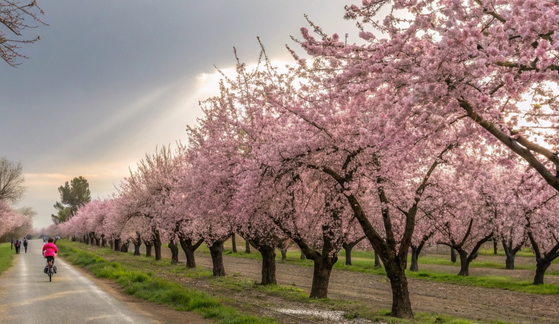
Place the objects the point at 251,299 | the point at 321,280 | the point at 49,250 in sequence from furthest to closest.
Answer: the point at 49,250
the point at 321,280
the point at 251,299

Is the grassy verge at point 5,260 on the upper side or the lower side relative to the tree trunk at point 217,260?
lower

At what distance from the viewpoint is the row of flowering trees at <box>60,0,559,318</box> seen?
8938 mm

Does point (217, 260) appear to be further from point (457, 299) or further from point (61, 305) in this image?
point (61, 305)

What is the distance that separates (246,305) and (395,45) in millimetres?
11752

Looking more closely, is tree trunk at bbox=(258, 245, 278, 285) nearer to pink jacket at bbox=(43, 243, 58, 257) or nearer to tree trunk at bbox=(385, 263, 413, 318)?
tree trunk at bbox=(385, 263, 413, 318)

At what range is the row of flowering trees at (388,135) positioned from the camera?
29.3 ft

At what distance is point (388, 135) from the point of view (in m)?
10.6

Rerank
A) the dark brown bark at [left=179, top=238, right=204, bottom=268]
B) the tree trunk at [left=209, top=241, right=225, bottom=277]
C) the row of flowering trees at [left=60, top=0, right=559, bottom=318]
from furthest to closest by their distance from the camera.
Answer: the dark brown bark at [left=179, top=238, right=204, bottom=268] → the tree trunk at [left=209, top=241, right=225, bottom=277] → the row of flowering trees at [left=60, top=0, right=559, bottom=318]

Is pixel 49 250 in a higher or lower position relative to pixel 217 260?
higher

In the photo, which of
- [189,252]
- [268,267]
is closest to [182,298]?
[268,267]

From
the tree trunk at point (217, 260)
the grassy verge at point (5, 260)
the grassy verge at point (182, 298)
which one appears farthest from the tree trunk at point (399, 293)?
the grassy verge at point (5, 260)

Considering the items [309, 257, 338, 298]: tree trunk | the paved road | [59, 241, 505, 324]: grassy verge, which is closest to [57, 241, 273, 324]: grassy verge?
[59, 241, 505, 324]: grassy verge

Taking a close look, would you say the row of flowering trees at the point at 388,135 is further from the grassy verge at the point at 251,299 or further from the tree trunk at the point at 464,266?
the tree trunk at the point at 464,266

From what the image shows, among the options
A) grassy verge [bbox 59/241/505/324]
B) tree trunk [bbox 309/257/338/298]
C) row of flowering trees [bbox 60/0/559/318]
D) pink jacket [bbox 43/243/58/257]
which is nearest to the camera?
row of flowering trees [bbox 60/0/559/318]
